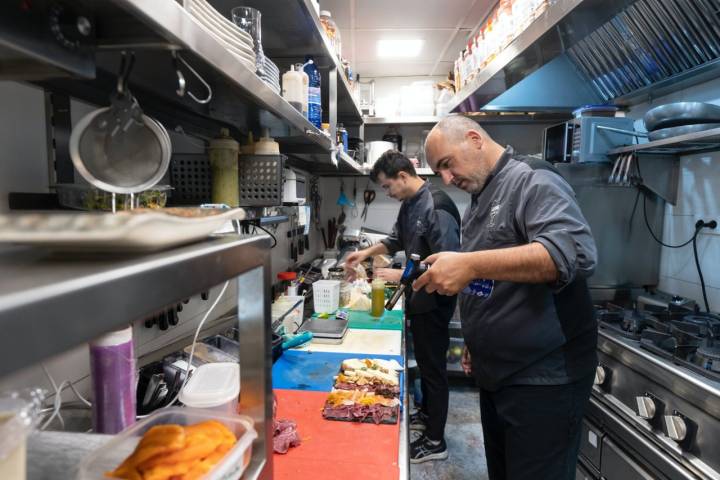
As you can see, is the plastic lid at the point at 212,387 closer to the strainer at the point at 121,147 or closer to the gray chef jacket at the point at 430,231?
the strainer at the point at 121,147

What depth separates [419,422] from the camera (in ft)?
9.45

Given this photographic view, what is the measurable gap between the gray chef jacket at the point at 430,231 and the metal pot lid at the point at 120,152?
197 centimetres

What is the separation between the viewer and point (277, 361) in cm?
180

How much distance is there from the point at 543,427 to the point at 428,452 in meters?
1.27

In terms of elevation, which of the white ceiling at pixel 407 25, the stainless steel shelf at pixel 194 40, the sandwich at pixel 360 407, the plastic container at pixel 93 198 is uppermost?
the white ceiling at pixel 407 25

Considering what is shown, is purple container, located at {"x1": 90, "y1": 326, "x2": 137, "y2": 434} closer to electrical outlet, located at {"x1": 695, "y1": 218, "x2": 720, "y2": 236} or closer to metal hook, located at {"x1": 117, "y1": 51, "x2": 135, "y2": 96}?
metal hook, located at {"x1": 117, "y1": 51, "x2": 135, "y2": 96}

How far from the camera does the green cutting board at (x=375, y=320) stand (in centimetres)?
232

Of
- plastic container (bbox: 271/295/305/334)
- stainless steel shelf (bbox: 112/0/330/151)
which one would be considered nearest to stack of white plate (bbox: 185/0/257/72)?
stainless steel shelf (bbox: 112/0/330/151)

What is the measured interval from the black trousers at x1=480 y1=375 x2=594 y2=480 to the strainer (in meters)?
1.42

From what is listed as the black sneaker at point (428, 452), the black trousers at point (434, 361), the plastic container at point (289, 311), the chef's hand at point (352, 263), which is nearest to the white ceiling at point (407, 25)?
the chef's hand at point (352, 263)

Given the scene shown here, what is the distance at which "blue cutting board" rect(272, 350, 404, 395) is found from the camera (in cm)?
156

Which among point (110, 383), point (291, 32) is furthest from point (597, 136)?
point (110, 383)

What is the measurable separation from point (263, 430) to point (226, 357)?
2.28 ft

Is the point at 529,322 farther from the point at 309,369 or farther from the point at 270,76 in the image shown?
the point at 270,76
